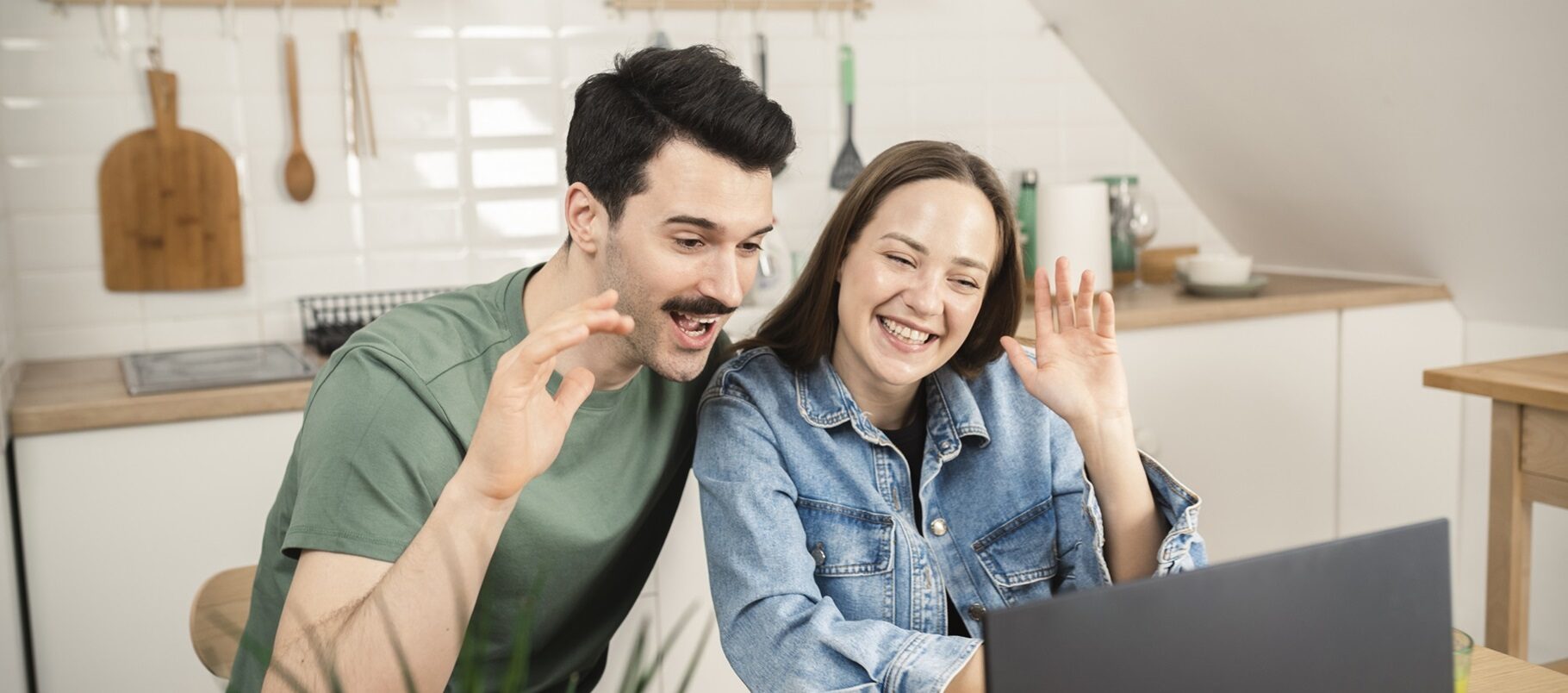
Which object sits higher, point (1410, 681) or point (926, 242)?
point (926, 242)

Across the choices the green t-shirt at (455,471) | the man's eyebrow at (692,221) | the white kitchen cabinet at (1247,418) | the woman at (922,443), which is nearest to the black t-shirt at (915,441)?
the woman at (922,443)

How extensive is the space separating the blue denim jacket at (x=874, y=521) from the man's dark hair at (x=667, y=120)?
0.25 m

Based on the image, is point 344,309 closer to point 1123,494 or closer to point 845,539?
point 845,539

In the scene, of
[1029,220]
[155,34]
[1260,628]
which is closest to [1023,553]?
[1260,628]

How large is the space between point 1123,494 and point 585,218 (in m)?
0.67

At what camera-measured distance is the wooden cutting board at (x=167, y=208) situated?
2.46 meters

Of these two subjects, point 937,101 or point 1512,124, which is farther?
point 937,101

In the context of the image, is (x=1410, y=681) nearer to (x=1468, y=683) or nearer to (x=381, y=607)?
(x=1468, y=683)

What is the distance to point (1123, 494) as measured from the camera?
1.40m

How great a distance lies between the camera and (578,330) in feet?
3.55

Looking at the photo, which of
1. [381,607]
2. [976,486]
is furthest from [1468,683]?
[381,607]

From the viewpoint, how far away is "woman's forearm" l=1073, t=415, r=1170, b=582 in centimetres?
140

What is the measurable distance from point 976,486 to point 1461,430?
→ 215 cm

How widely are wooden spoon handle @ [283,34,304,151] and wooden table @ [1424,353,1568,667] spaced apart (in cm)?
219
